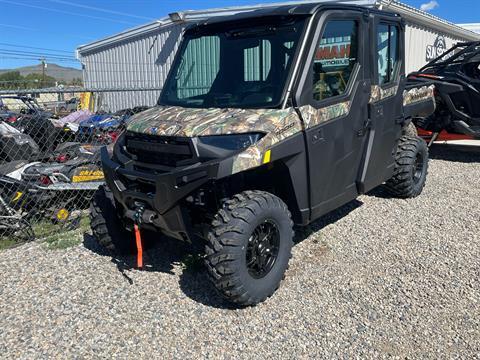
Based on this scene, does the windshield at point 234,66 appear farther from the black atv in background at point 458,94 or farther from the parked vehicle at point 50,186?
the black atv in background at point 458,94

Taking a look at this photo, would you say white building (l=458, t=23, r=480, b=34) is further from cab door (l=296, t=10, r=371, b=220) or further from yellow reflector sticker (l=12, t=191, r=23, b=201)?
yellow reflector sticker (l=12, t=191, r=23, b=201)

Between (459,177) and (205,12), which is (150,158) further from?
(205,12)

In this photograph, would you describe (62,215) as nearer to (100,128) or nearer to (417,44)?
(100,128)

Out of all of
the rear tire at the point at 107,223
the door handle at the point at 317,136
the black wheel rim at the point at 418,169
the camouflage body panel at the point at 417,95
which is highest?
the door handle at the point at 317,136

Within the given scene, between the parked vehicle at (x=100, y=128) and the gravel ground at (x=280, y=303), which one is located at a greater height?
the parked vehicle at (x=100, y=128)

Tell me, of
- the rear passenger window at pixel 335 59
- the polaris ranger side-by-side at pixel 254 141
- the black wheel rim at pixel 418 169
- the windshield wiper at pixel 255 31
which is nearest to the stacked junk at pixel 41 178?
the polaris ranger side-by-side at pixel 254 141

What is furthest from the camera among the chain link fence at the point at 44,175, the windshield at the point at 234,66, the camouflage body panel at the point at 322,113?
the chain link fence at the point at 44,175

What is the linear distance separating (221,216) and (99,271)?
5.30ft

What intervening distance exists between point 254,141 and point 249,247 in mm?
839

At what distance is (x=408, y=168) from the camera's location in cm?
584

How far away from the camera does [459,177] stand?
7672mm

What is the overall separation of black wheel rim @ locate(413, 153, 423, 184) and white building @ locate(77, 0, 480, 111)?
6047 mm

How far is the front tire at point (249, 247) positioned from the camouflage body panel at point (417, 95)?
2.93 metres

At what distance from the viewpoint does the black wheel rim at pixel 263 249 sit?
3588 mm
